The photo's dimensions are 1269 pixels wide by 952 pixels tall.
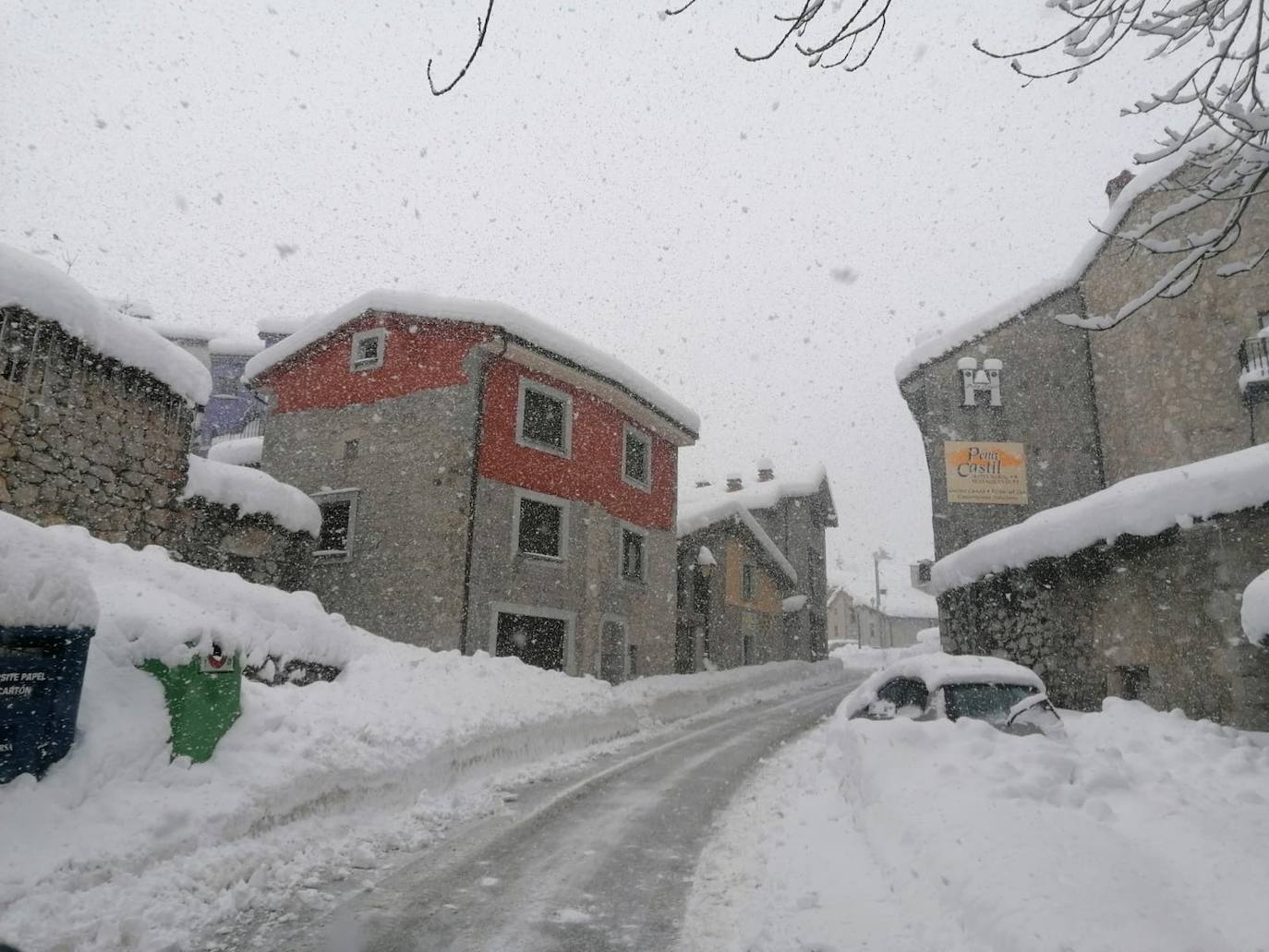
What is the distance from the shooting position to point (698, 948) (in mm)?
4129

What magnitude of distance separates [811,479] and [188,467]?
101 feet

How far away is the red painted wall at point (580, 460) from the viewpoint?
1655 centimetres

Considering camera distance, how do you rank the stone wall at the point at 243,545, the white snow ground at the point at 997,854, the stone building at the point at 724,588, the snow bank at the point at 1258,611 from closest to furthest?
the white snow ground at the point at 997,854 → the snow bank at the point at 1258,611 → the stone wall at the point at 243,545 → the stone building at the point at 724,588

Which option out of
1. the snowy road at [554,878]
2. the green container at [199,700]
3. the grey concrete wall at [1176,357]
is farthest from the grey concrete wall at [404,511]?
the grey concrete wall at [1176,357]

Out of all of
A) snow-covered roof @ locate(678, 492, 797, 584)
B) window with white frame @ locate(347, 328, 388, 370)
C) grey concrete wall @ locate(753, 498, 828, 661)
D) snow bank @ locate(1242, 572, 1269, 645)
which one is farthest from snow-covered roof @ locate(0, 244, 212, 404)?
grey concrete wall @ locate(753, 498, 828, 661)

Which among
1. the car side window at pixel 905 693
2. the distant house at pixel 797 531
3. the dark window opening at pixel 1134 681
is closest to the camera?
the car side window at pixel 905 693

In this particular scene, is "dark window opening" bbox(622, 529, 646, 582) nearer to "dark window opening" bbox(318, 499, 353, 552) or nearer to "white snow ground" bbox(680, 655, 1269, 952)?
"dark window opening" bbox(318, 499, 353, 552)

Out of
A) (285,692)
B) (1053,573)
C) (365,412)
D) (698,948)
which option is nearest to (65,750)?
(285,692)

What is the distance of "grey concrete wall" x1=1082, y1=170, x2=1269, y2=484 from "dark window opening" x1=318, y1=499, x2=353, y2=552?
20.1m

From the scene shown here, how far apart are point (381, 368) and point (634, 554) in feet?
26.7

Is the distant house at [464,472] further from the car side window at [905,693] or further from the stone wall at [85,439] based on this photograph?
the car side window at [905,693]

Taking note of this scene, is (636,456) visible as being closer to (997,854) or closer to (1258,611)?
(1258,611)

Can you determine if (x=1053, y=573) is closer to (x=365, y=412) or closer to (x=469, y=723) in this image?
(x=469, y=723)

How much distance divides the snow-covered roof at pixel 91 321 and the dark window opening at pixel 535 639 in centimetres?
767
